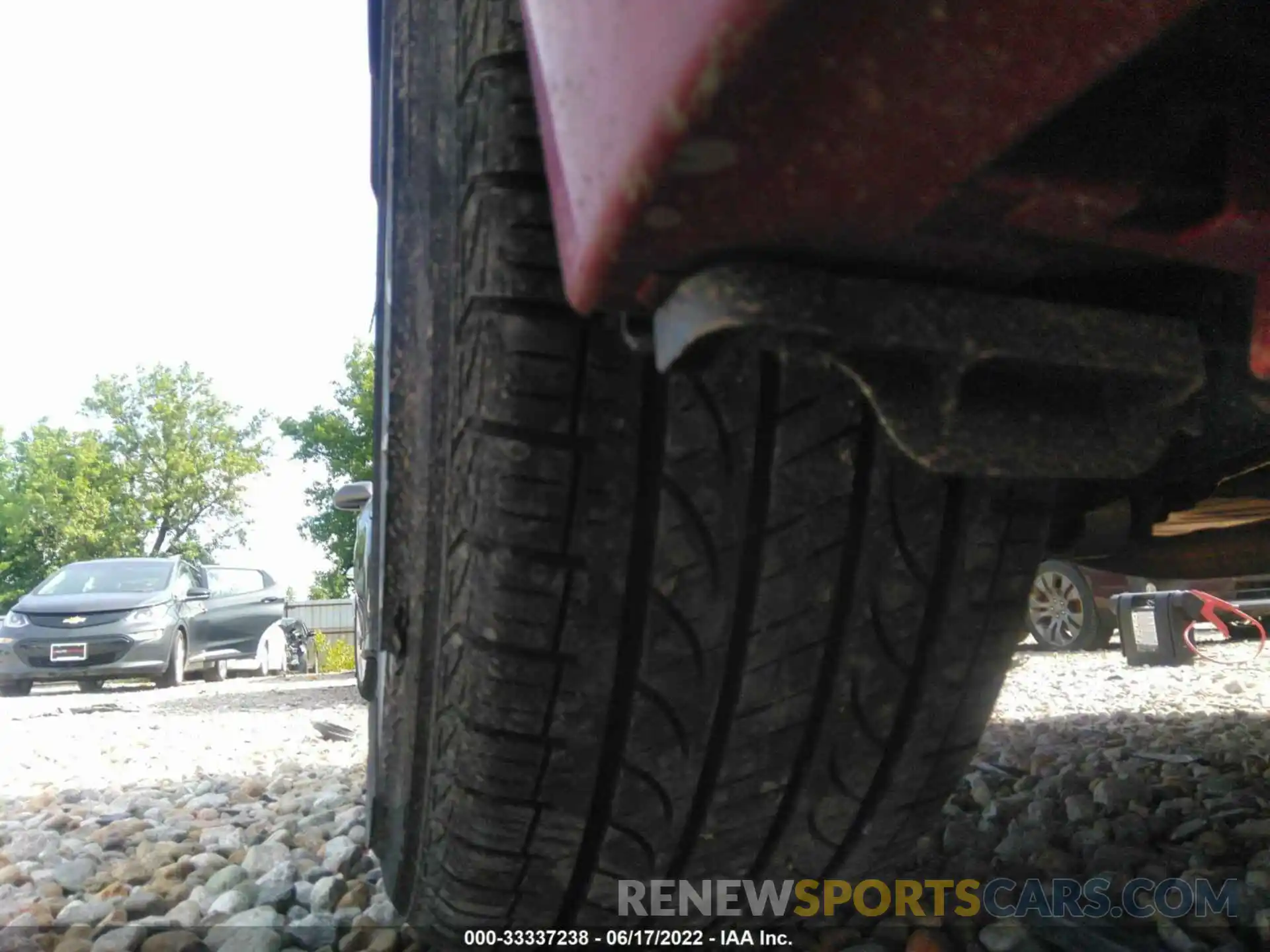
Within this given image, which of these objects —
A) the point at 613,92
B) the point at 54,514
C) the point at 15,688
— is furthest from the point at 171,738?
the point at 54,514

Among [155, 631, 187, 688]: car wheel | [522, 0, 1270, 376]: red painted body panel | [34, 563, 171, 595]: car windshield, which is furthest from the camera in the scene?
[34, 563, 171, 595]: car windshield

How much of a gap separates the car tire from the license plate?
7881 mm

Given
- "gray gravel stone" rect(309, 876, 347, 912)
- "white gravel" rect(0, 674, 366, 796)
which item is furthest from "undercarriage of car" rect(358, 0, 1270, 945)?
"white gravel" rect(0, 674, 366, 796)

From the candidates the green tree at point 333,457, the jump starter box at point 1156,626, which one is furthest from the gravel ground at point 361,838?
the green tree at point 333,457

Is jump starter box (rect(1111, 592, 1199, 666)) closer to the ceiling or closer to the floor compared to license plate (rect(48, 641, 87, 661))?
closer to the ceiling

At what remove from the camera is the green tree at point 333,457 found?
24141 mm

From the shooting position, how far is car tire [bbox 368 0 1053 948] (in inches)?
29.5

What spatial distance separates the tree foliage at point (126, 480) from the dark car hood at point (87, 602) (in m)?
21.1

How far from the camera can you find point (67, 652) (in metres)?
7.63

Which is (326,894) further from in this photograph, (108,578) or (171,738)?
(108,578)

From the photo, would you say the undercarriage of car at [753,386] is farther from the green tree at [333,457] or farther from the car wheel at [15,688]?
the green tree at [333,457]

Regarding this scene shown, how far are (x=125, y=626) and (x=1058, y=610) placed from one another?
7.08m

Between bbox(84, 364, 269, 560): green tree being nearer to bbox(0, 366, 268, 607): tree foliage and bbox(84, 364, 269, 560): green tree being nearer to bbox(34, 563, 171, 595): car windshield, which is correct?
bbox(0, 366, 268, 607): tree foliage

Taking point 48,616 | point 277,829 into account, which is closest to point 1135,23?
point 277,829
